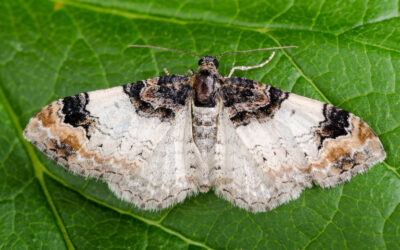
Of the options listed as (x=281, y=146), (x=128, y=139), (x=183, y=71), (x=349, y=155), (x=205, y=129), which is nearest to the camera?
(x=349, y=155)

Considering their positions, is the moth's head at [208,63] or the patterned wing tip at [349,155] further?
the moth's head at [208,63]

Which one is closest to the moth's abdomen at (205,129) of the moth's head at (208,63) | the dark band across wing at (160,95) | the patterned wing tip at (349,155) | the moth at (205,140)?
the moth at (205,140)

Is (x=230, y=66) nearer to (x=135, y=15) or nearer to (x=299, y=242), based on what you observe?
(x=135, y=15)

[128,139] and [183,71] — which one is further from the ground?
[183,71]

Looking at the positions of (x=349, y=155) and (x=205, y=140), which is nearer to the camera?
(x=349, y=155)

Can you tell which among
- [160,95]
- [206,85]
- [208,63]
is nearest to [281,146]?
[206,85]

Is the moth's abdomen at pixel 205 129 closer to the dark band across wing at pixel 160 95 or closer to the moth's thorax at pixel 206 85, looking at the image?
the moth's thorax at pixel 206 85

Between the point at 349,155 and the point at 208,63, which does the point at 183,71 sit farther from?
the point at 349,155
